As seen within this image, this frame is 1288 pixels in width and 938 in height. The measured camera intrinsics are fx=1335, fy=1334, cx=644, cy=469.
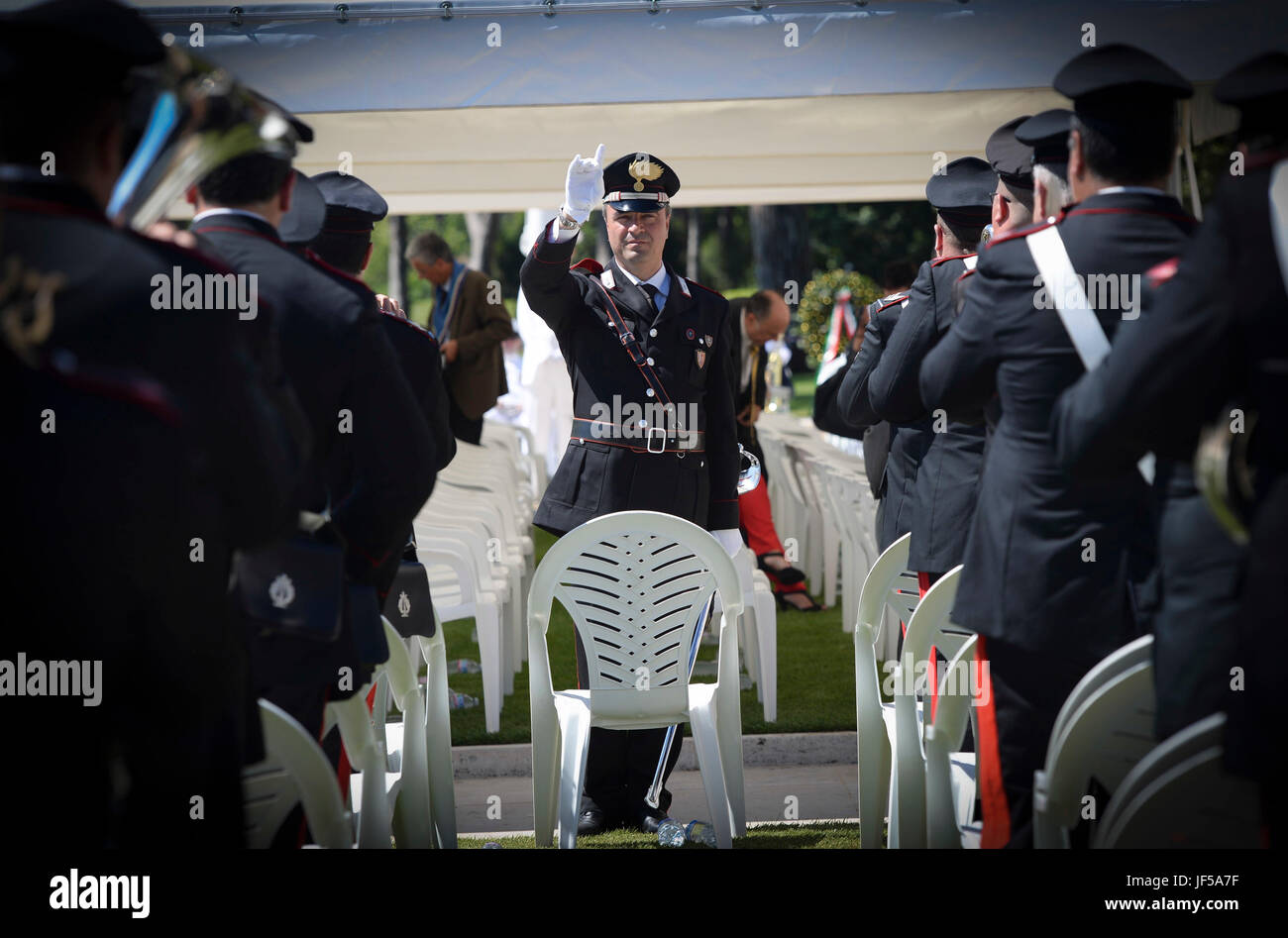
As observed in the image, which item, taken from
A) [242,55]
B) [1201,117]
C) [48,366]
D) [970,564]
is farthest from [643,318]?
[48,366]

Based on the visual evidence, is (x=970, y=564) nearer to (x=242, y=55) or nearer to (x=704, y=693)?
(x=704, y=693)

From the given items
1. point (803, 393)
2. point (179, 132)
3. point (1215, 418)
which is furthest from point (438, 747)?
point (803, 393)

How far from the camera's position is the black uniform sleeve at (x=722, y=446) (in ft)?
14.4

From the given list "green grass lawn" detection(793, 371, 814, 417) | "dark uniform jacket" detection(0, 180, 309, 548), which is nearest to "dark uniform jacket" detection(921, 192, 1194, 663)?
"dark uniform jacket" detection(0, 180, 309, 548)

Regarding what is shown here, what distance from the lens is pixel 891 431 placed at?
4.90 m

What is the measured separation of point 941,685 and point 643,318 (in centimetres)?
172

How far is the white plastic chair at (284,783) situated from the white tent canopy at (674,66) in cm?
137

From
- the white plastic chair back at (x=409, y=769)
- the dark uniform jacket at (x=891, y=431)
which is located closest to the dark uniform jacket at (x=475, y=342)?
the dark uniform jacket at (x=891, y=431)

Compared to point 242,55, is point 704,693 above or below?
below

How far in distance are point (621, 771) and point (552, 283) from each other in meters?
1.55

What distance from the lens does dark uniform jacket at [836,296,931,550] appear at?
162 inches

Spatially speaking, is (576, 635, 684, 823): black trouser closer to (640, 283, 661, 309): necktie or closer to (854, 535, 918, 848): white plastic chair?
(854, 535, 918, 848): white plastic chair

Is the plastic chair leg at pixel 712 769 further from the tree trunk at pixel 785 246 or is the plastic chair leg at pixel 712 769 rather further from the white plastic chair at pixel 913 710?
the tree trunk at pixel 785 246

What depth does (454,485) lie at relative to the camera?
6.33 meters
